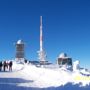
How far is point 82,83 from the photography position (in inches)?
858

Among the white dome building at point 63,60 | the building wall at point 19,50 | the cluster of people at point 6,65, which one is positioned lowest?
the cluster of people at point 6,65

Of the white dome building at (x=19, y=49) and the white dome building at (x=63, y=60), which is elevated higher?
the white dome building at (x=19, y=49)

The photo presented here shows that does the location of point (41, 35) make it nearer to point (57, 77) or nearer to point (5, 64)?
point (5, 64)

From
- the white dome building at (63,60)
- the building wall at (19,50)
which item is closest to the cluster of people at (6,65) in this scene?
the building wall at (19,50)

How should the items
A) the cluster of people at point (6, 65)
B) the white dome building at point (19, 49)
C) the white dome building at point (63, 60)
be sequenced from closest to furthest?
the cluster of people at point (6, 65) → the white dome building at point (19, 49) → the white dome building at point (63, 60)

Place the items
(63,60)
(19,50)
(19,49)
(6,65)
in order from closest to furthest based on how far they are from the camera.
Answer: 1. (6,65)
2. (19,50)
3. (19,49)
4. (63,60)

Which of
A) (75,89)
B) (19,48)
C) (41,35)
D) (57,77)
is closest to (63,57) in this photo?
(19,48)

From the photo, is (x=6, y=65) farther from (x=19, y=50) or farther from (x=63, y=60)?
(x=63, y=60)

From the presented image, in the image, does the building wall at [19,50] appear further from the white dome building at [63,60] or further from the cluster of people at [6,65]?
the cluster of people at [6,65]

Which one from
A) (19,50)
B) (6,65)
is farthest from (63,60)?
(6,65)

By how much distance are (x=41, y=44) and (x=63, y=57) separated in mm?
20860

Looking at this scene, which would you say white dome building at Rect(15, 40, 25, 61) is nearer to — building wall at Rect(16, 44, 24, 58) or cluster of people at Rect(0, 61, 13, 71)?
building wall at Rect(16, 44, 24, 58)

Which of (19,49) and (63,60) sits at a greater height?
(19,49)

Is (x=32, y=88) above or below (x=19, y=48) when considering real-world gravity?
below
